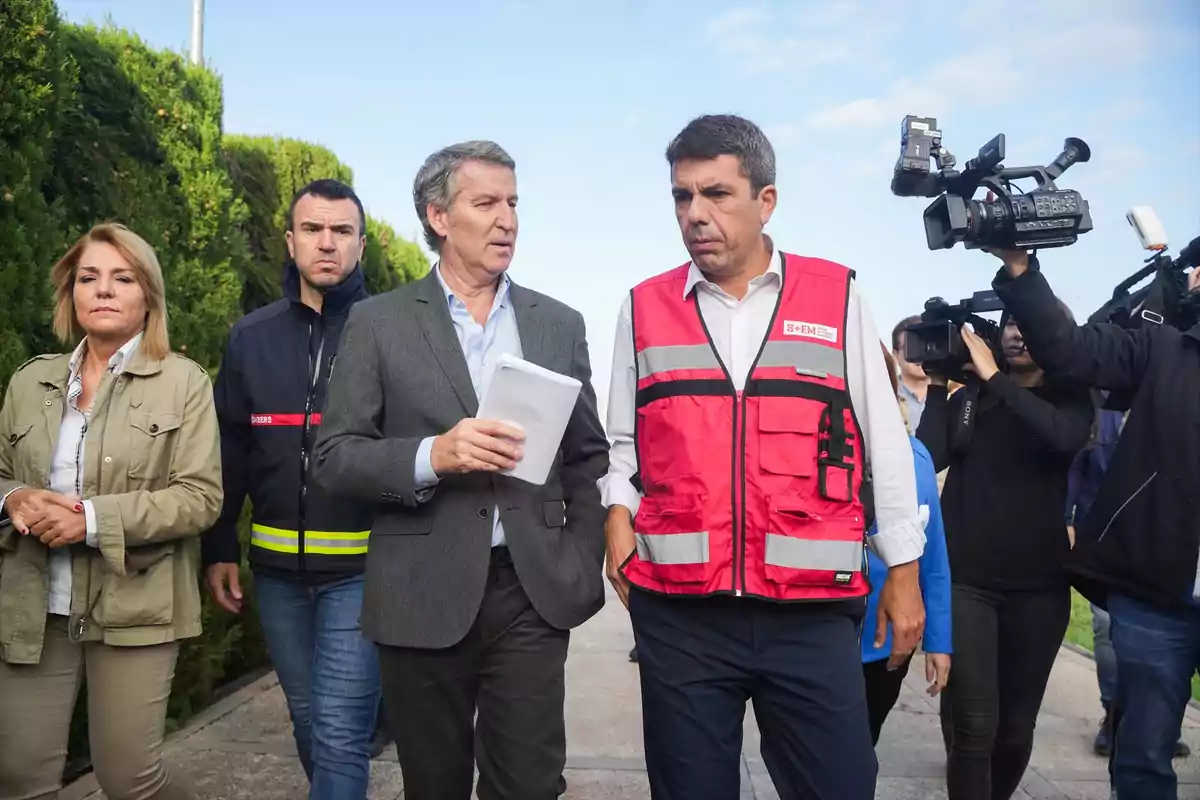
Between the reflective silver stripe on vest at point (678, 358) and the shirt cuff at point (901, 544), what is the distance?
59 centimetres

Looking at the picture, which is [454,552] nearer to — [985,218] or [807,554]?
[807,554]

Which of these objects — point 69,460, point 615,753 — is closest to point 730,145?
point 69,460

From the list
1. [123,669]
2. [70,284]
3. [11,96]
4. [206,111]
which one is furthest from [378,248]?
[123,669]

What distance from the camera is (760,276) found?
8.76 feet

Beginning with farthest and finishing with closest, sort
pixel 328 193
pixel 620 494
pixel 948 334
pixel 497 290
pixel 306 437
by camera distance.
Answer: pixel 948 334 → pixel 328 193 → pixel 306 437 → pixel 497 290 → pixel 620 494

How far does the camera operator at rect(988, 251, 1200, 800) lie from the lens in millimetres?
3203

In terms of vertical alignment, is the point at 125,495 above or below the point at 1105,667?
above

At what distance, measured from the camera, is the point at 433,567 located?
2.60 meters

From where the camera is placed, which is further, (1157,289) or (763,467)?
(1157,289)

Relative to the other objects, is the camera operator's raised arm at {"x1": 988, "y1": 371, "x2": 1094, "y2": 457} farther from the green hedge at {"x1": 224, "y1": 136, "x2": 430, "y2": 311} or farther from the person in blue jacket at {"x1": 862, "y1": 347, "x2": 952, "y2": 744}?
the green hedge at {"x1": 224, "y1": 136, "x2": 430, "y2": 311}

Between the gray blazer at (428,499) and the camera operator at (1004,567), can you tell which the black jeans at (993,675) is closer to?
the camera operator at (1004,567)

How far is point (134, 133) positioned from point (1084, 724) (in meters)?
6.21

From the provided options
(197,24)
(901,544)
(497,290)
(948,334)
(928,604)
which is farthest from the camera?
(197,24)

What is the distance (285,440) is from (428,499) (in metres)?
1.26
